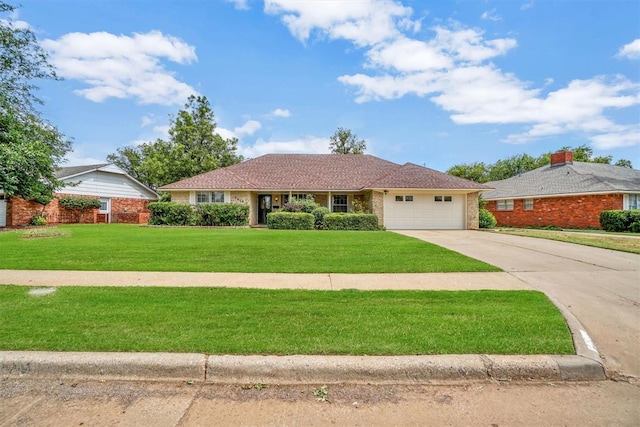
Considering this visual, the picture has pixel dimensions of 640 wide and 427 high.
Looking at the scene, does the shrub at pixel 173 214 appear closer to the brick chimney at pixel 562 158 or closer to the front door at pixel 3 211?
the front door at pixel 3 211

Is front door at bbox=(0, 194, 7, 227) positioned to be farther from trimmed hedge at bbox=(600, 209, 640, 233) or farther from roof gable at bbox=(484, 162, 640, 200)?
trimmed hedge at bbox=(600, 209, 640, 233)

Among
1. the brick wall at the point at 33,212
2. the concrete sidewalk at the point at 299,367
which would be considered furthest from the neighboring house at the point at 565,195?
the brick wall at the point at 33,212

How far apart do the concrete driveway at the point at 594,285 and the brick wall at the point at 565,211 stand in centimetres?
1386

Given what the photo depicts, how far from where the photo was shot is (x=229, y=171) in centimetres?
2458

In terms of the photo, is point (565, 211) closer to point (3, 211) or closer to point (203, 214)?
point (203, 214)

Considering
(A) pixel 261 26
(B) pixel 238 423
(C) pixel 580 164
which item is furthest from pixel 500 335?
(C) pixel 580 164

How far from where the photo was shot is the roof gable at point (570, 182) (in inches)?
866

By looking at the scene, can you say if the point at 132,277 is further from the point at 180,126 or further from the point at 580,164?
the point at 580,164

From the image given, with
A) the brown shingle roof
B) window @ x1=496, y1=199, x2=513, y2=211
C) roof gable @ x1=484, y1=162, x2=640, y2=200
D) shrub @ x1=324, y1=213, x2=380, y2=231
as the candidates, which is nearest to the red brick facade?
the brown shingle roof

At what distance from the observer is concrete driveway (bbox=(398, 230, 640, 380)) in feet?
12.2

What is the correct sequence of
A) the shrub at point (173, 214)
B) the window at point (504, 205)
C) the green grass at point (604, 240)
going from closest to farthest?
the green grass at point (604, 240) → the shrub at point (173, 214) → the window at point (504, 205)

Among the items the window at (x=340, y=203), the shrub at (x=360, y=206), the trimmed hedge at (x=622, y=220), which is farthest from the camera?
the window at (x=340, y=203)

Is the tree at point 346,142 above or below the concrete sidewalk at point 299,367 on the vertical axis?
above

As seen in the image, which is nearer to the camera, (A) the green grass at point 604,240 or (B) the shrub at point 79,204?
(A) the green grass at point 604,240
